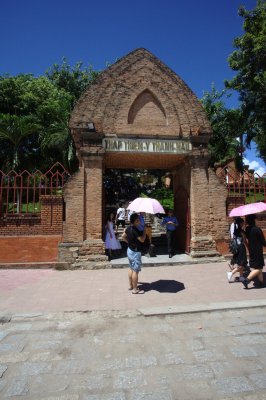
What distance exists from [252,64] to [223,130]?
26.3ft

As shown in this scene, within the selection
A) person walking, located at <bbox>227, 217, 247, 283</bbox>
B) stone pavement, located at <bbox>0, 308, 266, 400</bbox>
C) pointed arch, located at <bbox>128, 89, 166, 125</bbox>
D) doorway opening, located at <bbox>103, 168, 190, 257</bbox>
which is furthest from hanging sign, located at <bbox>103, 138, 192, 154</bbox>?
doorway opening, located at <bbox>103, 168, 190, 257</bbox>

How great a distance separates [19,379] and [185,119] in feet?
33.0

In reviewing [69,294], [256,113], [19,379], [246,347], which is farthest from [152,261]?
[256,113]

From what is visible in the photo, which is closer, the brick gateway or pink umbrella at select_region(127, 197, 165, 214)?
pink umbrella at select_region(127, 197, 165, 214)

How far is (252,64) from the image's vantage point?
17750 mm

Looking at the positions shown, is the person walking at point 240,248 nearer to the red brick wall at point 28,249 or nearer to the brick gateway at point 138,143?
the brick gateway at point 138,143

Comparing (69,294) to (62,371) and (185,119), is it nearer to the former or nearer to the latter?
(62,371)

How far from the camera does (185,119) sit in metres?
11.5

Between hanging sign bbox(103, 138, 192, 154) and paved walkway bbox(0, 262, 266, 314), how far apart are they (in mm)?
4256

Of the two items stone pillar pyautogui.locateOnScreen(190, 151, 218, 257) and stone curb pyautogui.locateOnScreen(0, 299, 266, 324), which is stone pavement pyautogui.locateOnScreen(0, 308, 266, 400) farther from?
stone pillar pyautogui.locateOnScreen(190, 151, 218, 257)

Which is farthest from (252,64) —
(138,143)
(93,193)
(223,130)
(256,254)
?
(256,254)

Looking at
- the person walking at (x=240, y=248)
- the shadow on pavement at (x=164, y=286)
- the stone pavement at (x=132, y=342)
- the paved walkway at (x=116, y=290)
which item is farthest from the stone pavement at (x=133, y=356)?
the person walking at (x=240, y=248)

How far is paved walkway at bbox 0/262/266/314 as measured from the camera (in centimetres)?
616

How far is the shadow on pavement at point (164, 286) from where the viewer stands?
7285mm
